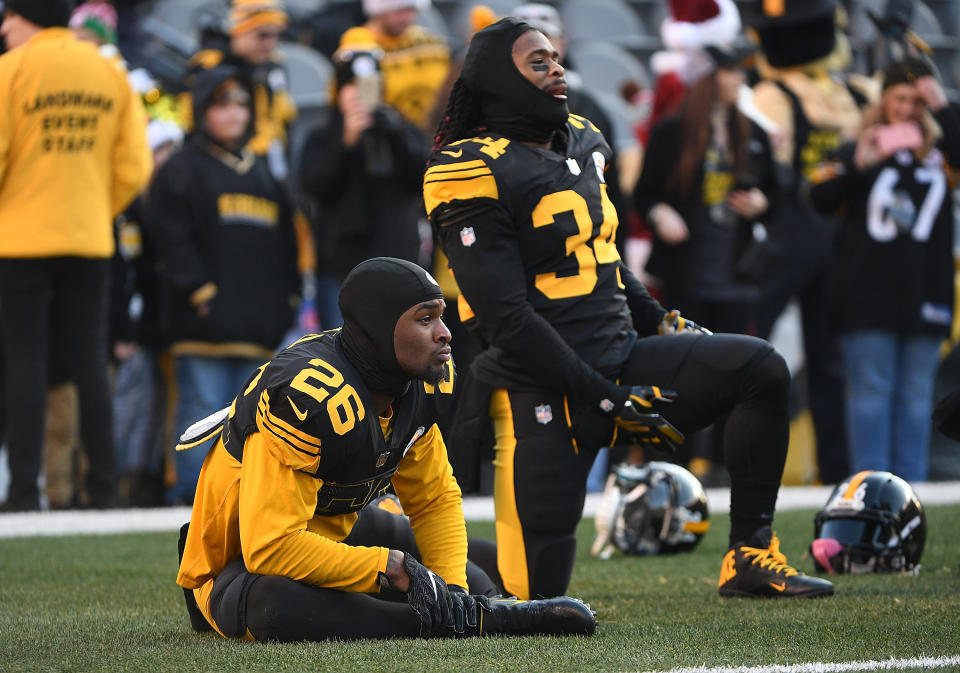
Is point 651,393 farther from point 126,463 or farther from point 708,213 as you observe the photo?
point 126,463

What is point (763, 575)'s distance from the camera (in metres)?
4.93

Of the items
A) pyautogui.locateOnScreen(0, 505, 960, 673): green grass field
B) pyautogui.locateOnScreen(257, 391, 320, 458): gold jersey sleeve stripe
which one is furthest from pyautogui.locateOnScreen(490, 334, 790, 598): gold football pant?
pyautogui.locateOnScreen(257, 391, 320, 458): gold jersey sleeve stripe

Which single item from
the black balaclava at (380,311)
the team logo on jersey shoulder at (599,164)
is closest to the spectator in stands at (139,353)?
the team logo on jersey shoulder at (599,164)

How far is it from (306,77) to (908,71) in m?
5.99

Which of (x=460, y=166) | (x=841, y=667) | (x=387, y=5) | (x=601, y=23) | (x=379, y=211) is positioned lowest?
(x=601, y=23)

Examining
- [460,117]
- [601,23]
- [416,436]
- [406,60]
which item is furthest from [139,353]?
[601,23]

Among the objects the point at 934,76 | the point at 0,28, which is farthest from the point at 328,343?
the point at 934,76

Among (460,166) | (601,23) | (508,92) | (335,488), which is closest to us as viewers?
(335,488)

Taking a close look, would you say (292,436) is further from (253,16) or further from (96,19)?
(96,19)

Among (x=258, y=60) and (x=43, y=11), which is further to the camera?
(x=258, y=60)

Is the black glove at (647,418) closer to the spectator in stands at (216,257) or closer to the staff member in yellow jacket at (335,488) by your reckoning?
the staff member in yellow jacket at (335,488)

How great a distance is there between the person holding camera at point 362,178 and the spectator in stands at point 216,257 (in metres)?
0.27

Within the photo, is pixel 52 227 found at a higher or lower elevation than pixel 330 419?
lower

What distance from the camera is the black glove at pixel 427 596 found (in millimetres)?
3992
